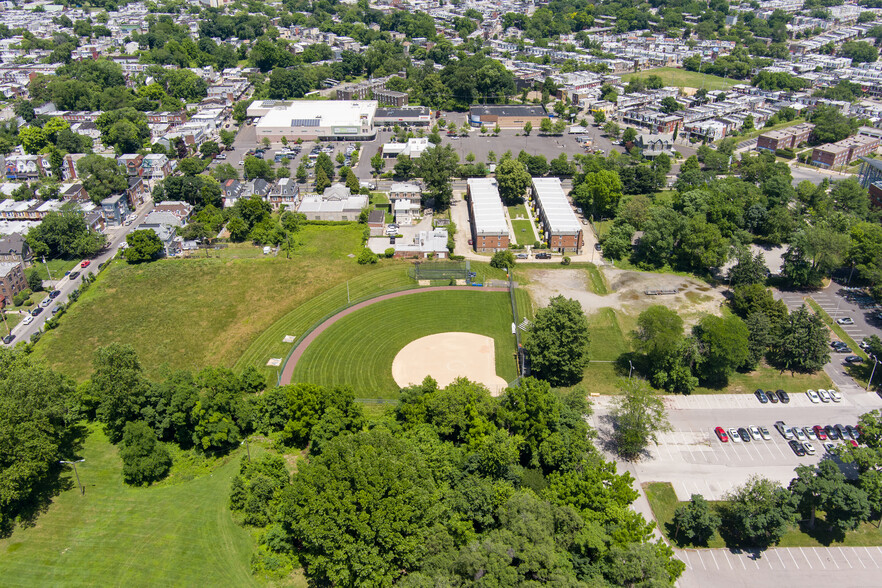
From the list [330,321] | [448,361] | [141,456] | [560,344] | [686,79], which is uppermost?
[686,79]

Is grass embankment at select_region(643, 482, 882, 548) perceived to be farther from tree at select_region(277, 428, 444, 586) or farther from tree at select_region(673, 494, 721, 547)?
tree at select_region(277, 428, 444, 586)

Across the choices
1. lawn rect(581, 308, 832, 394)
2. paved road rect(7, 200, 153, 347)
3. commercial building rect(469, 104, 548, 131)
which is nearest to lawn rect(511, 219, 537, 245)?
lawn rect(581, 308, 832, 394)

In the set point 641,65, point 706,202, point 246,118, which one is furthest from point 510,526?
point 641,65

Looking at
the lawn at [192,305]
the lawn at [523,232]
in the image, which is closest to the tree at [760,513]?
the lawn at [192,305]

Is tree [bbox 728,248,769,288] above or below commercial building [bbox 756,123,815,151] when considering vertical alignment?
below

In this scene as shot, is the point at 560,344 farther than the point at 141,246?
No

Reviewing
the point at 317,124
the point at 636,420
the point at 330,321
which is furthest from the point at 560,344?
the point at 317,124

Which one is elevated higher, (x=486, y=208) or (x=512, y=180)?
(x=512, y=180)

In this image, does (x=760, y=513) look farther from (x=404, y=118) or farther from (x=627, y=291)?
(x=404, y=118)
